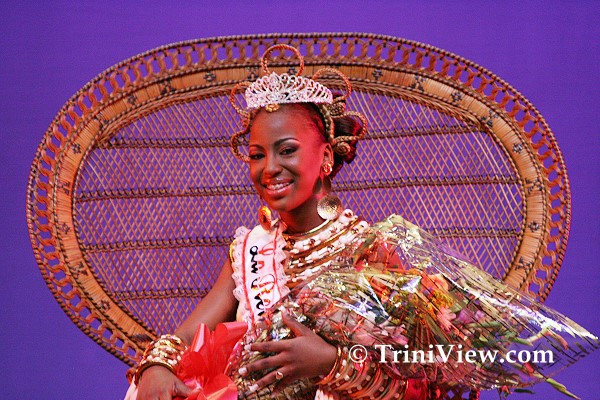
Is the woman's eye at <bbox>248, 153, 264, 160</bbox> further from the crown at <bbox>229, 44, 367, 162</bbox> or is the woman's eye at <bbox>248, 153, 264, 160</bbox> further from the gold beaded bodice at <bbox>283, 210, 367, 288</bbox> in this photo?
the gold beaded bodice at <bbox>283, 210, 367, 288</bbox>

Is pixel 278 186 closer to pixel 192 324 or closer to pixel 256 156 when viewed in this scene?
pixel 256 156

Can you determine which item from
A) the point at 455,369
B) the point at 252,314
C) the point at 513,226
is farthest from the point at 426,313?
the point at 513,226

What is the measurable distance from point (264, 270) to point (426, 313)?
59cm

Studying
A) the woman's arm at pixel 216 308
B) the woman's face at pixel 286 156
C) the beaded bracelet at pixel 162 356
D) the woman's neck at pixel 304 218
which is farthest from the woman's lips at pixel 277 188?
the beaded bracelet at pixel 162 356

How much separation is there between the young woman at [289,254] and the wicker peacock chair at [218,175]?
0.24 meters

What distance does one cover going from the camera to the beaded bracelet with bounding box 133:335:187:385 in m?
2.06

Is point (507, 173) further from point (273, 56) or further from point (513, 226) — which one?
point (273, 56)

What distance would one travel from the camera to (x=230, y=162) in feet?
8.69

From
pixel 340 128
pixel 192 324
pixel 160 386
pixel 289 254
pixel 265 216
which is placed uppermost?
pixel 340 128

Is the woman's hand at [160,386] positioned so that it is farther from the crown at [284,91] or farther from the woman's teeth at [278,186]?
the crown at [284,91]

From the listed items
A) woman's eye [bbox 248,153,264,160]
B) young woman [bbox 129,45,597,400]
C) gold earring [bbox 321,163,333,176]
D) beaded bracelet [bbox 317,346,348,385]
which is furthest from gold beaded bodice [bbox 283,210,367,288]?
beaded bracelet [bbox 317,346,348,385]

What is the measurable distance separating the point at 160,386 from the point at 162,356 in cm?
10

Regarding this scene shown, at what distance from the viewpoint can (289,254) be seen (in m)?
2.30

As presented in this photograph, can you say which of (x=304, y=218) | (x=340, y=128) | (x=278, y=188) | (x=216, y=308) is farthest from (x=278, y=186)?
(x=216, y=308)
